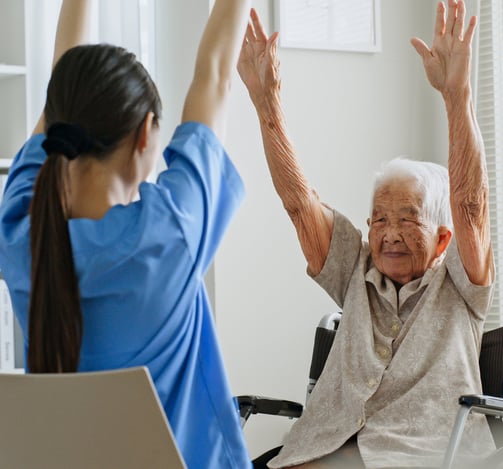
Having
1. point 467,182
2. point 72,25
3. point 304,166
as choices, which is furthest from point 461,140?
point 304,166

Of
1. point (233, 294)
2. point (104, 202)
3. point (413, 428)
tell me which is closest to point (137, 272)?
point (104, 202)

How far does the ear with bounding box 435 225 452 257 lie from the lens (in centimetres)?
233

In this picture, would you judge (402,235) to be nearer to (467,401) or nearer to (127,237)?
(467,401)

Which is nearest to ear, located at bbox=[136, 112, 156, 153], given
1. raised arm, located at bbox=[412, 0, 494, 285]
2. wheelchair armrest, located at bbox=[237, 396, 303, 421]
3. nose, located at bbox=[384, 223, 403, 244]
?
raised arm, located at bbox=[412, 0, 494, 285]

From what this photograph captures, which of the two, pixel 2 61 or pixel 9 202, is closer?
pixel 9 202

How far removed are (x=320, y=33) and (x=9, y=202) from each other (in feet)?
6.76

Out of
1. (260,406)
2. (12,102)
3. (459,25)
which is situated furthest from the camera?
(12,102)

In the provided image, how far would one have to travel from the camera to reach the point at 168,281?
1.24 meters

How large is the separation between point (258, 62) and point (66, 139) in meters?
1.12

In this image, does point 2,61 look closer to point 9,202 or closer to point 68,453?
point 9,202

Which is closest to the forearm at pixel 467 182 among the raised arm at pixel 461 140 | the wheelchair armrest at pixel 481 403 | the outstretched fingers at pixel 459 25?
the raised arm at pixel 461 140

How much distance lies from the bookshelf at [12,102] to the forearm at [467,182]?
1365 millimetres

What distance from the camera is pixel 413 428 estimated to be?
2.09m

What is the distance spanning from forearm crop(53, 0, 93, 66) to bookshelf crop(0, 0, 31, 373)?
1324 millimetres
